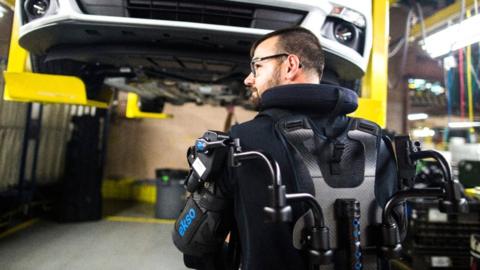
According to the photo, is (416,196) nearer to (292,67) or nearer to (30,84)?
→ (292,67)

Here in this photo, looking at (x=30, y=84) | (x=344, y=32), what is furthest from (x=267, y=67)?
(x=30, y=84)

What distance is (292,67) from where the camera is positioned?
1.00 meters

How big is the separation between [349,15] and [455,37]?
1.96m

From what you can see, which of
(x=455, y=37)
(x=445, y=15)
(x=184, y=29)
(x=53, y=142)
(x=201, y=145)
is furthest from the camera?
(x=53, y=142)

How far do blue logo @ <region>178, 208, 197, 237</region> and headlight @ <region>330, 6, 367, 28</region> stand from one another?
123 centimetres

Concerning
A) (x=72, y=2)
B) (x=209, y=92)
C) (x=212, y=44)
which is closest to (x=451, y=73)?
(x=209, y=92)

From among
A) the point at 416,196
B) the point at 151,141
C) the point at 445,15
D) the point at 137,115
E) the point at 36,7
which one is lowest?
the point at 416,196

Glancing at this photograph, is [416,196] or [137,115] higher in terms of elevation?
[137,115]

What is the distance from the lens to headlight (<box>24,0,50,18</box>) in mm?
1409

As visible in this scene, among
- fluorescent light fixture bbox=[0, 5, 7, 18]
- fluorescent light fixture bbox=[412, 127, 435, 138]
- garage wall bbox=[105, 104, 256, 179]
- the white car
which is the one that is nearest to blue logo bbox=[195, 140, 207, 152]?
the white car

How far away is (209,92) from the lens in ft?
9.77

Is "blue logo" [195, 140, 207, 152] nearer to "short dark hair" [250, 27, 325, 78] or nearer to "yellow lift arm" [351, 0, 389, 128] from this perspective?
"short dark hair" [250, 27, 325, 78]

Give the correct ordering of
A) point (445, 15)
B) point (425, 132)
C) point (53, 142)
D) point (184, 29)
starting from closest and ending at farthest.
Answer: point (184, 29)
point (445, 15)
point (53, 142)
point (425, 132)

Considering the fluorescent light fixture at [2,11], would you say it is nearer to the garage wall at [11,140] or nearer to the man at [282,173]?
the man at [282,173]
